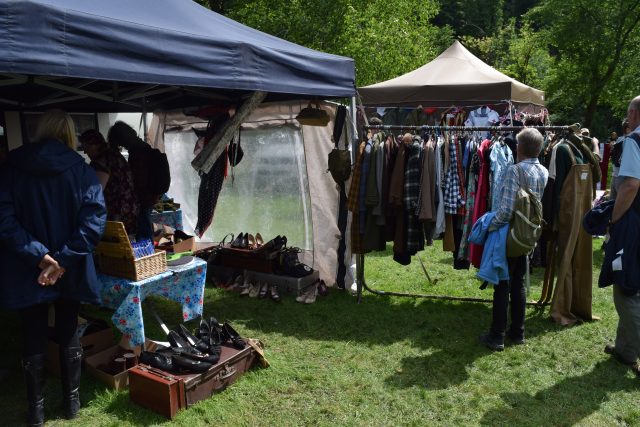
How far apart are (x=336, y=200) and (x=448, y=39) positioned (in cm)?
2787

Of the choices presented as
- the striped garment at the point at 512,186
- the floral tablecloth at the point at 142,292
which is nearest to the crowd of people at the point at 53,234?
the floral tablecloth at the point at 142,292

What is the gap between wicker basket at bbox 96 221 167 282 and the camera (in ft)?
11.1

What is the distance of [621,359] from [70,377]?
3.78 m

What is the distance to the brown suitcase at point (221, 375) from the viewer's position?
312 centimetres

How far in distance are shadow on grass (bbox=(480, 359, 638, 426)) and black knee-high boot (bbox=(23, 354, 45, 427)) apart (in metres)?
2.59

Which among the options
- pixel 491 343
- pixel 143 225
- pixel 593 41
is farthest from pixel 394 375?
pixel 593 41

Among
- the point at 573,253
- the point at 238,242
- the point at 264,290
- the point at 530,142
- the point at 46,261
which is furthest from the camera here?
the point at 238,242

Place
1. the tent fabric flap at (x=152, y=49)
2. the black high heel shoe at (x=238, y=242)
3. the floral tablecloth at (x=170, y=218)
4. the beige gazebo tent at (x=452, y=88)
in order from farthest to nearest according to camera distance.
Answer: the beige gazebo tent at (x=452, y=88)
the floral tablecloth at (x=170, y=218)
the black high heel shoe at (x=238, y=242)
the tent fabric flap at (x=152, y=49)

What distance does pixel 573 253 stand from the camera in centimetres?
436

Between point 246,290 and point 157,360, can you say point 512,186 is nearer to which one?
point 157,360

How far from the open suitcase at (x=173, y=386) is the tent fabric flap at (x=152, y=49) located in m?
1.80

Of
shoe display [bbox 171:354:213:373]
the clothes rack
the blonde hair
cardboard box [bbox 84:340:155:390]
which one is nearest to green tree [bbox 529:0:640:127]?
the clothes rack

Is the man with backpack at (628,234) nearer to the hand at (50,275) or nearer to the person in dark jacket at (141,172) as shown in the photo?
the hand at (50,275)

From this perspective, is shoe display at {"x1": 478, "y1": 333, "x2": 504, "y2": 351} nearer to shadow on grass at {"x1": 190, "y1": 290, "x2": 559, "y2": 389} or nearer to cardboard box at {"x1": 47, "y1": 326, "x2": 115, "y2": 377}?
shadow on grass at {"x1": 190, "y1": 290, "x2": 559, "y2": 389}
